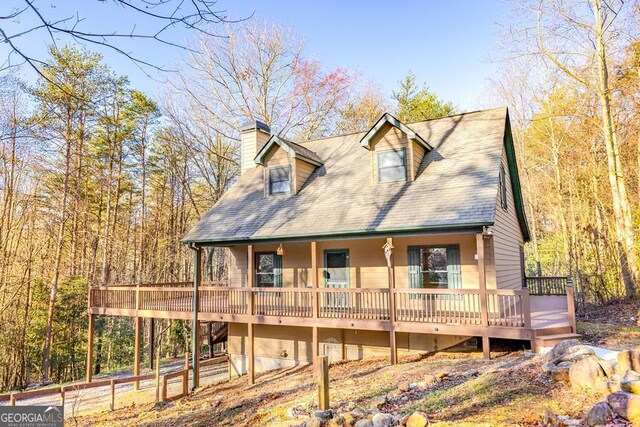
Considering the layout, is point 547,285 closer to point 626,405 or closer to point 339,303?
point 339,303

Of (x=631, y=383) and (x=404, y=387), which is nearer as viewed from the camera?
(x=631, y=383)

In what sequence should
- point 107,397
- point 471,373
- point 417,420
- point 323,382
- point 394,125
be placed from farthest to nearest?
point 107,397, point 394,125, point 471,373, point 323,382, point 417,420

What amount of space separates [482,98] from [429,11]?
35.5 ft

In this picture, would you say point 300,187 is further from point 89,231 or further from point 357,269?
point 89,231

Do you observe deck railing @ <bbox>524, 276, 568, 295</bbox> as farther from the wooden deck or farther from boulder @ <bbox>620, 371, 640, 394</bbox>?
boulder @ <bbox>620, 371, 640, 394</bbox>

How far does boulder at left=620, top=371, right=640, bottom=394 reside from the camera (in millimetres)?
4469

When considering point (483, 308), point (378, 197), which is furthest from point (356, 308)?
point (483, 308)

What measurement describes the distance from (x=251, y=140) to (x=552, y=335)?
43.3 feet

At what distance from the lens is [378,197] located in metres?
11.5

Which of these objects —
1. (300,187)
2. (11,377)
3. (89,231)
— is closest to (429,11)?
(300,187)

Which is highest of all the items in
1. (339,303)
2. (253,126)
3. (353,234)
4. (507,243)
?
(253,126)

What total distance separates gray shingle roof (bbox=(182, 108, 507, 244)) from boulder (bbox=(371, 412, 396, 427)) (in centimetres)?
512

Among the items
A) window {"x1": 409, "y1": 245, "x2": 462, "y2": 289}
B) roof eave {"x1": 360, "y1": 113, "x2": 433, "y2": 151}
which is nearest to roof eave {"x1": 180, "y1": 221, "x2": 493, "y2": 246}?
window {"x1": 409, "y1": 245, "x2": 462, "y2": 289}

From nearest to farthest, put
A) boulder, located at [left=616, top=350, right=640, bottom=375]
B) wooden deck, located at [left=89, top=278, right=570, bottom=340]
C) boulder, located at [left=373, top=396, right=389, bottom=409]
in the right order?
boulder, located at [left=616, top=350, right=640, bottom=375]
boulder, located at [left=373, top=396, right=389, bottom=409]
wooden deck, located at [left=89, top=278, right=570, bottom=340]
